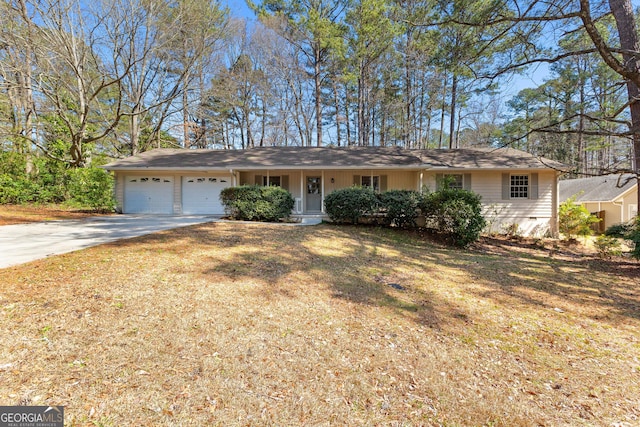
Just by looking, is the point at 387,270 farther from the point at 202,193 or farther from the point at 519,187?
the point at 519,187

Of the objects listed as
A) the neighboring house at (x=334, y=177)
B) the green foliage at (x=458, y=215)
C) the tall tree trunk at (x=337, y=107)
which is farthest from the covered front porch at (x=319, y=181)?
the tall tree trunk at (x=337, y=107)

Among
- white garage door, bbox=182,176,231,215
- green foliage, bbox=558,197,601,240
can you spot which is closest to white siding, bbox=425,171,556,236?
green foliage, bbox=558,197,601,240

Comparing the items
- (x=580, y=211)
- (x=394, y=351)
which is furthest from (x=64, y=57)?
(x=580, y=211)

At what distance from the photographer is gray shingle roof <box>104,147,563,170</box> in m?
12.7

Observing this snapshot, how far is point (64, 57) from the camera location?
10.3m

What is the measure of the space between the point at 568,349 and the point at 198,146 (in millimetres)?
25299

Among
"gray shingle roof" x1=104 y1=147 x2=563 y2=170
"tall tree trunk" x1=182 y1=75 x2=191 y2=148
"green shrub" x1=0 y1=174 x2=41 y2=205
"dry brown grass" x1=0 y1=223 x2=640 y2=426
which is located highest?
"tall tree trunk" x1=182 y1=75 x2=191 y2=148

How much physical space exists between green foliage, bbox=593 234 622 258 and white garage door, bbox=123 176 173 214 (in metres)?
16.6

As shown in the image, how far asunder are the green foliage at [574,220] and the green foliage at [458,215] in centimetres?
654

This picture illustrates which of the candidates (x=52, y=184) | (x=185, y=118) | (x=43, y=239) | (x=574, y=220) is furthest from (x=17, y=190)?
(x=574, y=220)

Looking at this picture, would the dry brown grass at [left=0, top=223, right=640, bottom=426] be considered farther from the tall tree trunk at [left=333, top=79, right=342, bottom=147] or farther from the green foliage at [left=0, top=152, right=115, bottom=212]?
the tall tree trunk at [left=333, top=79, right=342, bottom=147]

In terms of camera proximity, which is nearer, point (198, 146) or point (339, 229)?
point (339, 229)

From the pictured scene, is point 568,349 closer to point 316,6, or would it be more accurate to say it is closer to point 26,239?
point 26,239

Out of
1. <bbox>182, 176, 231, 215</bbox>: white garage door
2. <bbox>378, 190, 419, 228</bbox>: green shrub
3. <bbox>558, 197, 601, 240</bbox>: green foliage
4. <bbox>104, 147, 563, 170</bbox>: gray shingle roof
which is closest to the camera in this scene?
<bbox>378, 190, 419, 228</bbox>: green shrub
